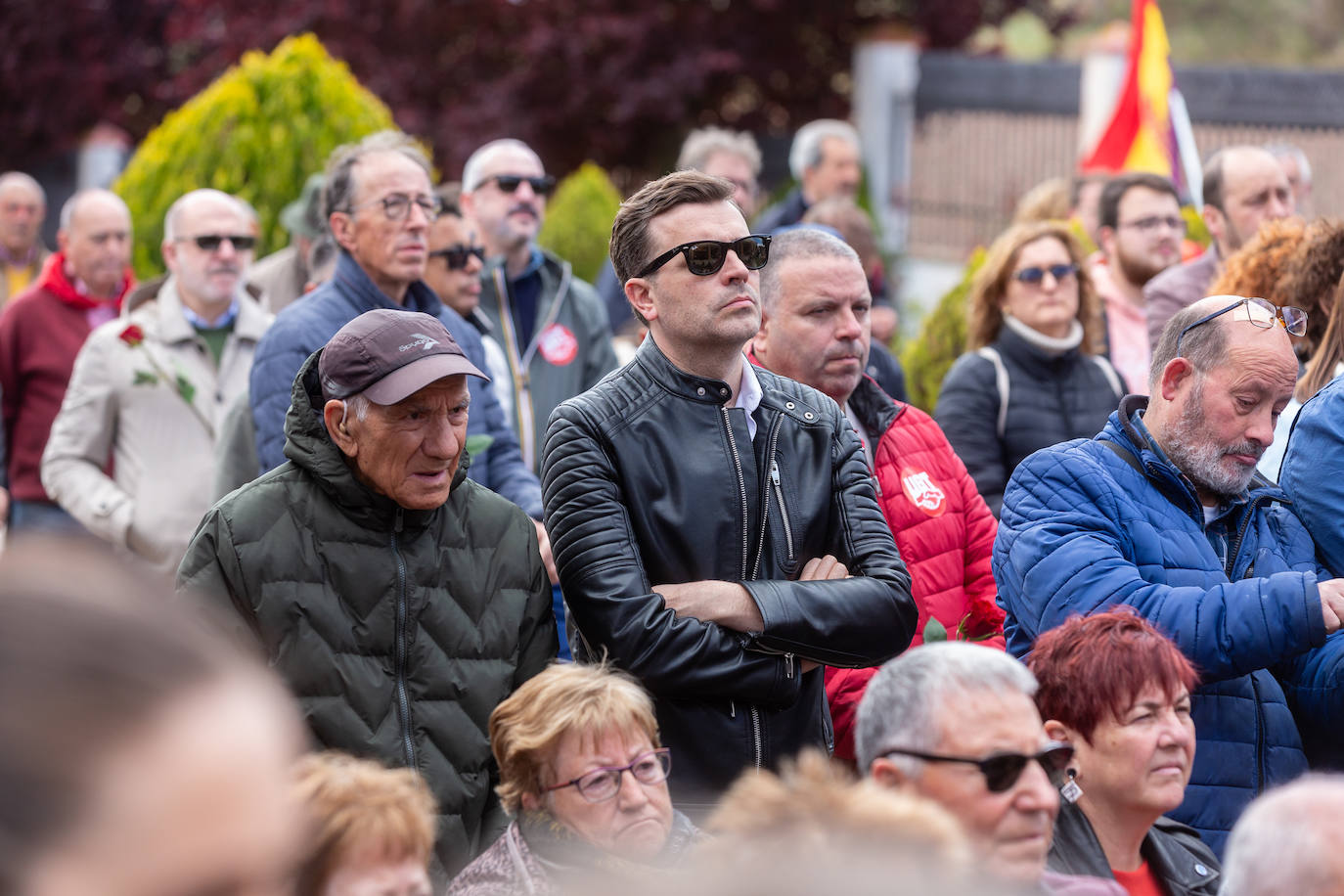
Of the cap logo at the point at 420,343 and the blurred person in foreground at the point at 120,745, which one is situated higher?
Answer: the blurred person in foreground at the point at 120,745

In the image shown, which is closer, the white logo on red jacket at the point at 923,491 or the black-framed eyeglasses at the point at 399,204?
the white logo on red jacket at the point at 923,491

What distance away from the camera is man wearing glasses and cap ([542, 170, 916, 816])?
3.58 m

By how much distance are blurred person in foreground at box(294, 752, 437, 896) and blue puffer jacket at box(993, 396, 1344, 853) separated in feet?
5.98

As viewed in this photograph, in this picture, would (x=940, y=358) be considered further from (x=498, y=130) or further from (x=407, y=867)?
(x=498, y=130)

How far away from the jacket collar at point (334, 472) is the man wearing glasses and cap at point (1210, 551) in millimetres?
1458

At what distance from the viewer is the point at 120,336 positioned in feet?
21.0

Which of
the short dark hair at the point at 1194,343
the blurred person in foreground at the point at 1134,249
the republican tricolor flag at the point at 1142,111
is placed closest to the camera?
the short dark hair at the point at 1194,343

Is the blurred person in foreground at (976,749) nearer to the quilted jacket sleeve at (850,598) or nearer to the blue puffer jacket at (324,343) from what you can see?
the quilted jacket sleeve at (850,598)

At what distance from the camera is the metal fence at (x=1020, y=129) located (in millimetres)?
12836

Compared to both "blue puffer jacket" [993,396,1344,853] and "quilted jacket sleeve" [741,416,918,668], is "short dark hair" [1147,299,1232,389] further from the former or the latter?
"quilted jacket sleeve" [741,416,918,668]

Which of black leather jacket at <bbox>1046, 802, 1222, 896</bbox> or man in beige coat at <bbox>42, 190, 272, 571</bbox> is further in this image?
man in beige coat at <bbox>42, 190, 272, 571</bbox>

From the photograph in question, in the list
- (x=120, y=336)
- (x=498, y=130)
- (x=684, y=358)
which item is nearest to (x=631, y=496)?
(x=684, y=358)

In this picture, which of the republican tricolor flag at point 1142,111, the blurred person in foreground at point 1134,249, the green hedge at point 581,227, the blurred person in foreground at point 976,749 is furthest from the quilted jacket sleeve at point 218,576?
the green hedge at point 581,227

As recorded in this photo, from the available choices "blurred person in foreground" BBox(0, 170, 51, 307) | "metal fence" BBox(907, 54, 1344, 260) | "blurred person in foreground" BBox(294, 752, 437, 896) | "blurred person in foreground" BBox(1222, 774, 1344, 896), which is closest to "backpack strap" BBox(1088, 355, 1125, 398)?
"blurred person in foreground" BBox(1222, 774, 1344, 896)
